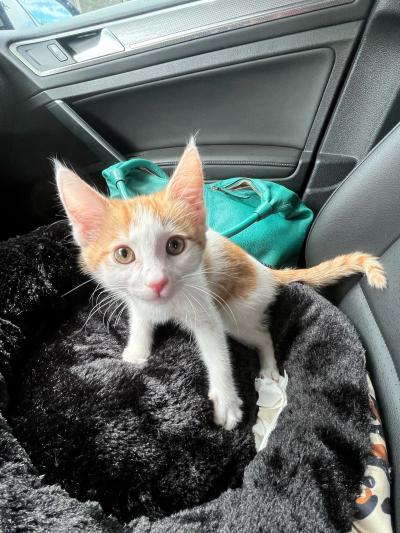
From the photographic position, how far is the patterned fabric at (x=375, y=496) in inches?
29.3

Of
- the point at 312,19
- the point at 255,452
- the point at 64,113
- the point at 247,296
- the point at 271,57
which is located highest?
the point at 312,19

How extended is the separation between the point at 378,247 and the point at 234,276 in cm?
38

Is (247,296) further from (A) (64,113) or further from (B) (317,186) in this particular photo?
(A) (64,113)

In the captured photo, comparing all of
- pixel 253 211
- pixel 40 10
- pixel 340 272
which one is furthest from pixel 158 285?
pixel 40 10

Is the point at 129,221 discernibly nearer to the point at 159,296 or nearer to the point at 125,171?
the point at 159,296

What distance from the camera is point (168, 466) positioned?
871mm

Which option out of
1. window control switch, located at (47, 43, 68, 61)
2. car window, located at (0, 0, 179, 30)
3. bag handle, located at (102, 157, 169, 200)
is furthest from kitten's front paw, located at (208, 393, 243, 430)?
car window, located at (0, 0, 179, 30)

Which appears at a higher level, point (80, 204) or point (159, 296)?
point (80, 204)

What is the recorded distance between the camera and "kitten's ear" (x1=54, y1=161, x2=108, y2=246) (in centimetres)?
84

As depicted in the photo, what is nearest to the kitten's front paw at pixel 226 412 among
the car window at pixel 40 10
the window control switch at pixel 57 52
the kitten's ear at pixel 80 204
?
the kitten's ear at pixel 80 204

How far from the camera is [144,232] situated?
33.3 inches

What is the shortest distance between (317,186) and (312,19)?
1.65ft

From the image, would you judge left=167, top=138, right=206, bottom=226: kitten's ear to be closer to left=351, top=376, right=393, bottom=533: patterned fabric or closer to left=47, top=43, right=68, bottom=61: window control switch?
left=351, top=376, right=393, bottom=533: patterned fabric

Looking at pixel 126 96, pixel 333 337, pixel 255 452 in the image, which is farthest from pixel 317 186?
pixel 255 452
